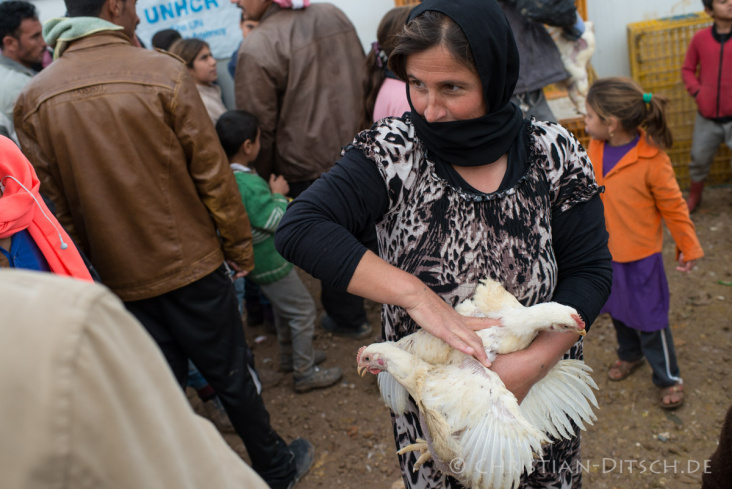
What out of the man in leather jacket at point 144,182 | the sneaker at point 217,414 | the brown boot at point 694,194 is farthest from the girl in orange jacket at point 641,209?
the sneaker at point 217,414

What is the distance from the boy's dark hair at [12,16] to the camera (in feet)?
12.6

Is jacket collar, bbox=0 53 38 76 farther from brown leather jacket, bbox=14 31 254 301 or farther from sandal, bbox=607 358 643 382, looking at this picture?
sandal, bbox=607 358 643 382

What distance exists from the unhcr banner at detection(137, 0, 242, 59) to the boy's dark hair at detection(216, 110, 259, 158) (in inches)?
114

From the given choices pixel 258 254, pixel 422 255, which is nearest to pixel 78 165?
pixel 258 254

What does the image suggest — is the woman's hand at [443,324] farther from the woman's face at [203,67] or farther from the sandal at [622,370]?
the woman's face at [203,67]

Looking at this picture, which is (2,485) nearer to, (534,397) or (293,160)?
(534,397)

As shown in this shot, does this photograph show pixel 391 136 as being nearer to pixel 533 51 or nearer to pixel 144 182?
pixel 144 182

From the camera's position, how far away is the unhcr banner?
18.8 feet

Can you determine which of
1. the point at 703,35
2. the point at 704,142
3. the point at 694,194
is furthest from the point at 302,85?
the point at 694,194

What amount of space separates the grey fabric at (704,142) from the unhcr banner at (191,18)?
15.3ft

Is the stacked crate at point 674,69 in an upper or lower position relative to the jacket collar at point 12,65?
lower

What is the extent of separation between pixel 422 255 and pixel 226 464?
0.92 meters

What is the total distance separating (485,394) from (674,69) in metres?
5.14

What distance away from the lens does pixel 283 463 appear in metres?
2.93
